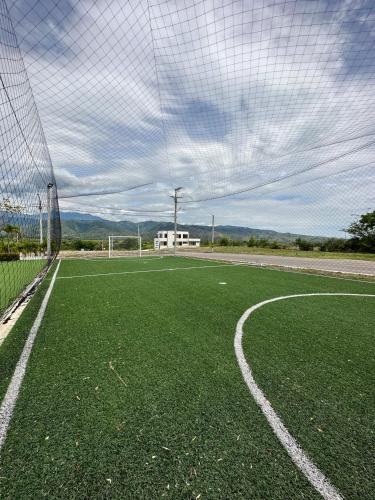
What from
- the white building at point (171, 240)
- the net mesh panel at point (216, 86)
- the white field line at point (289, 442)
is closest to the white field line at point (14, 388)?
the white field line at point (289, 442)

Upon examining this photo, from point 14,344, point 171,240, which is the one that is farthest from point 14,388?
point 171,240

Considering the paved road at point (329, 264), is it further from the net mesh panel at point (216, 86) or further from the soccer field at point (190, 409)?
the soccer field at point (190, 409)

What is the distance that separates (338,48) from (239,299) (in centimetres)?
623

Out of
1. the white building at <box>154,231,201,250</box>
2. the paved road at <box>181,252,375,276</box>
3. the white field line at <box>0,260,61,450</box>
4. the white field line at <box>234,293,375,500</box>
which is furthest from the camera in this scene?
the white building at <box>154,231,201,250</box>

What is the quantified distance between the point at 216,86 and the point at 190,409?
8455 mm

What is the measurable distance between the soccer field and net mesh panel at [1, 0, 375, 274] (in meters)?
5.48

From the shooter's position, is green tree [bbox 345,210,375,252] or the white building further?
the white building

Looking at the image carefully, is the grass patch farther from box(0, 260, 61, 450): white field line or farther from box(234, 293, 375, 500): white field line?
box(234, 293, 375, 500): white field line

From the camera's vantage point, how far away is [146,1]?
5.25 m

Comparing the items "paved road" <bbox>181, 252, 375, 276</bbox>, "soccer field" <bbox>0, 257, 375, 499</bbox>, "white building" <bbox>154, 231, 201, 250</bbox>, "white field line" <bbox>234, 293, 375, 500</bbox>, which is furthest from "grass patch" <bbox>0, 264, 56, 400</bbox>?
"white building" <bbox>154, 231, 201, 250</bbox>

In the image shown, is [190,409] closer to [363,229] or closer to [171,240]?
[363,229]

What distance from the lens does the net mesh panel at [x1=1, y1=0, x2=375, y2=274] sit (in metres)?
5.29

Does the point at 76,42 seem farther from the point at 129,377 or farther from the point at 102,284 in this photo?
the point at 129,377

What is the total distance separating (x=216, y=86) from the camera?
7.80 m
